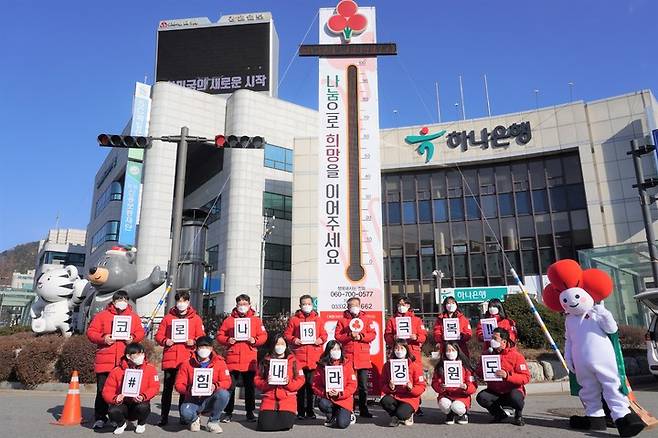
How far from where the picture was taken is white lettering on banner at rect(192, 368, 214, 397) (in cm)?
598

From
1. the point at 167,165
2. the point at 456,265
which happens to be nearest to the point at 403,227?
the point at 456,265

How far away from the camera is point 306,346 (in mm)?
7184

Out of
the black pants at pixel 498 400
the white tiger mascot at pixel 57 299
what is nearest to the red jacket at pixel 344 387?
the black pants at pixel 498 400

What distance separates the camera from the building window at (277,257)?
32.3m

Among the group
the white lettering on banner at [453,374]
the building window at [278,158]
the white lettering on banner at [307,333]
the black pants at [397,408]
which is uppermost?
the building window at [278,158]

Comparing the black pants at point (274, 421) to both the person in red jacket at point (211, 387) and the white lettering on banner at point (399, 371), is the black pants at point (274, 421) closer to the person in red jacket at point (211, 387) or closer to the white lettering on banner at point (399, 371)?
the person in red jacket at point (211, 387)

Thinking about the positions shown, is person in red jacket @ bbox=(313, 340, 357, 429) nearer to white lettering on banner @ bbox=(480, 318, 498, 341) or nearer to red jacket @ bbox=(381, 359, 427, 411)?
red jacket @ bbox=(381, 359, 427, 411)

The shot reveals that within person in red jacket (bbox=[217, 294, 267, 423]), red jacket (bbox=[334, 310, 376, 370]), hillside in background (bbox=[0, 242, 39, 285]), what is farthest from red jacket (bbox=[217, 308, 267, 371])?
hillside in background (bbox=[0, 242, 39, 285])

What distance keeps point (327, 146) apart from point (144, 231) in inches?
987

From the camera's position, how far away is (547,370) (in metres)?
11.4

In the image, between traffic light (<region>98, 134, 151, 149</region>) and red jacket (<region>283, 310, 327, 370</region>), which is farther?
traffic light (<region>98, 134, 151, 149</region>)

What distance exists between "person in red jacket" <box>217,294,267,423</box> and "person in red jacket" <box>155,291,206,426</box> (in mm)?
480

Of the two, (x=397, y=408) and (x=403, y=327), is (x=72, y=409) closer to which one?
(x=397, y=408)

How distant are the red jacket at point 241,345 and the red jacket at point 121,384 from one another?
124cm
